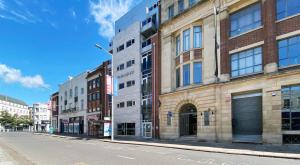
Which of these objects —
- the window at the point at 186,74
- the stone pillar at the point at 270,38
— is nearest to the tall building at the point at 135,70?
the window at the point at 186,74

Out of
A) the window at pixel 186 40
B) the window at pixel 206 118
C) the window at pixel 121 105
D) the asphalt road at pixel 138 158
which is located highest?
the window at pixel 186 40

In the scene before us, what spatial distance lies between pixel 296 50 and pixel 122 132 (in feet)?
105

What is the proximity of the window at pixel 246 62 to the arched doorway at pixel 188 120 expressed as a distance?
702 centimetres

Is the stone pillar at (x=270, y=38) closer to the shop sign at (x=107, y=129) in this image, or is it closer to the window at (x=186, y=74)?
the window at (x=186, y=74)

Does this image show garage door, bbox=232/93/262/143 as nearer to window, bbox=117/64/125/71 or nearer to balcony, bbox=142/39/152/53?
balcony, bbox=142/39/152/53

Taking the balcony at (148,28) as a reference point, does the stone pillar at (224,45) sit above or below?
below

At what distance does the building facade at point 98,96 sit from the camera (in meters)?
58.6

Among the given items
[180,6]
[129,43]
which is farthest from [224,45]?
[129,43]

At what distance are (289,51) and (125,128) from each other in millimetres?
30268

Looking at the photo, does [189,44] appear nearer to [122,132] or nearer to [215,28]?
[215,28]

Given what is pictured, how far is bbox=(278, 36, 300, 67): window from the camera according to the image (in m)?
24.9

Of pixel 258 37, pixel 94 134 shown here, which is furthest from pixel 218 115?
pixel 94 134

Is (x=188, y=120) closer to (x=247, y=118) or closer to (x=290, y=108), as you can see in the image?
(x=247, y=118)

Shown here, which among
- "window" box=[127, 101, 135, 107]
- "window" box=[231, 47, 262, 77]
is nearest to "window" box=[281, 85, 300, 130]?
"window" box=[231, 47, 262, 77]
